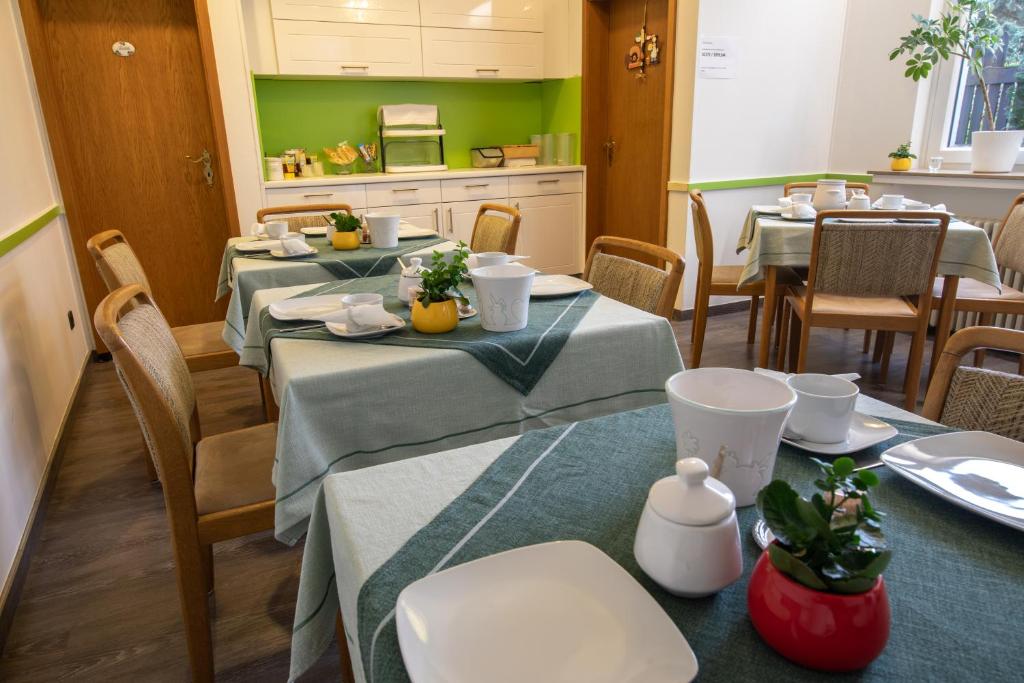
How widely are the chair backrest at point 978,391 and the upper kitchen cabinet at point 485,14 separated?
4109 mm

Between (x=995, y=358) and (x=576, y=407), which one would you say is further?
(x=995, y=358)

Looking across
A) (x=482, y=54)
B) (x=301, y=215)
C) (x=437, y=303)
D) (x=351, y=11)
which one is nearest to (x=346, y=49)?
(x=351, y=11)

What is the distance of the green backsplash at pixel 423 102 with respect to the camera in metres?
4.31

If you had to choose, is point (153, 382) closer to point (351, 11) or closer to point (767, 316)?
point (767, 316)

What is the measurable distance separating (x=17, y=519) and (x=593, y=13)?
14.0 ft

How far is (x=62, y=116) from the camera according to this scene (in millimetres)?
3498

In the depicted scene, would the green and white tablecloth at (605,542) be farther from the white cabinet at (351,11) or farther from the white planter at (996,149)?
the white cabinet at (351,11)

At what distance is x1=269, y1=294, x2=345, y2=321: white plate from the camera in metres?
1.39

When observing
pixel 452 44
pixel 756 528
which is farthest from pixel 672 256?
pixel 452 44

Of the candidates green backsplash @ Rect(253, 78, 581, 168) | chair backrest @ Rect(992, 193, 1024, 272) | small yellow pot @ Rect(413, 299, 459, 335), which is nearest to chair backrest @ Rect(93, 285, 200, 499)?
small yellow pot @ Rect(413, 299, 459, 335)

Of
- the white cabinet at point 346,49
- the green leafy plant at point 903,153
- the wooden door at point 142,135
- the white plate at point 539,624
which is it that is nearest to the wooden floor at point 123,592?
the white plate at point 539,624

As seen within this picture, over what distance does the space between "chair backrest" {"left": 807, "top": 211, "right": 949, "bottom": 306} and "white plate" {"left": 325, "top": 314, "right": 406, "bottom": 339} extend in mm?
1593

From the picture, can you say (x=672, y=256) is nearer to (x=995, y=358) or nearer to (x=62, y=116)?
(x=995, y=358)

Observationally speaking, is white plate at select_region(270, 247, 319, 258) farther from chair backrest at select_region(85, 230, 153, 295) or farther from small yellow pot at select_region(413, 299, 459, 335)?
small yellow pot at select_region(413, 299, 459, 335)
